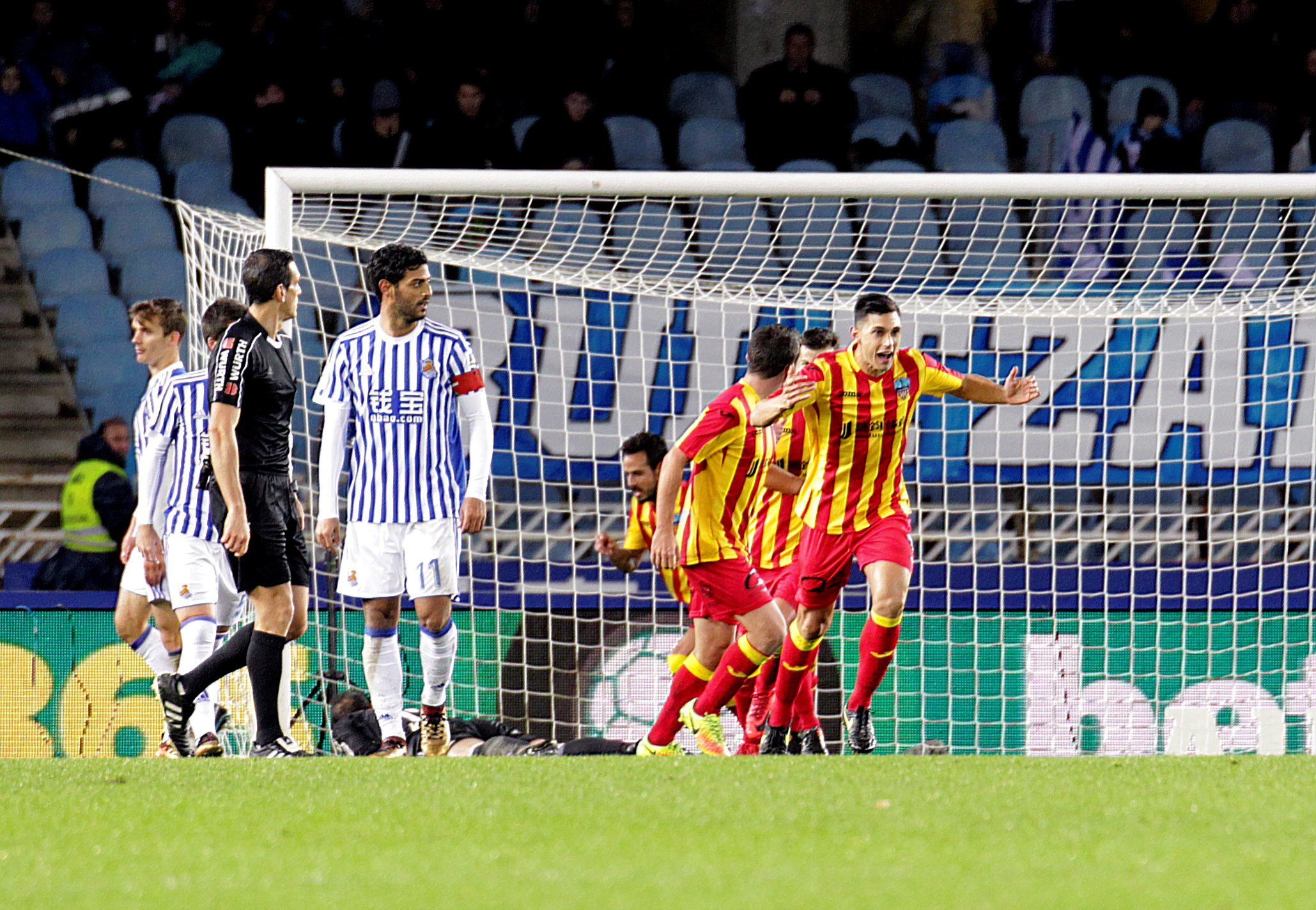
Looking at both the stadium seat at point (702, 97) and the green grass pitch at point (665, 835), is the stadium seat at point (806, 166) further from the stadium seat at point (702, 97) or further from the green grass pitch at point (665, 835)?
the green grass pitch at point (665, 835)

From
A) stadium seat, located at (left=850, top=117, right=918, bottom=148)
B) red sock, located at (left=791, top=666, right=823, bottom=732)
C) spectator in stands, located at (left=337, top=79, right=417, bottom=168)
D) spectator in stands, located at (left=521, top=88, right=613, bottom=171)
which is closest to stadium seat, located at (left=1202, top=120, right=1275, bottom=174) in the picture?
stadium seat, located at (left=850, top=117, right=918, bottom=148)

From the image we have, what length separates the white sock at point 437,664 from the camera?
20.1 ft

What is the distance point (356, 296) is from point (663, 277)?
78.3 inches

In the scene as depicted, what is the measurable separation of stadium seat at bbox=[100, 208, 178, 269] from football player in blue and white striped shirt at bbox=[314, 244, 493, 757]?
6742 mm

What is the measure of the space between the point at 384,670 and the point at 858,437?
2054 mm

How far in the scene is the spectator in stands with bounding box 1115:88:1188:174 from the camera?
12516 mm

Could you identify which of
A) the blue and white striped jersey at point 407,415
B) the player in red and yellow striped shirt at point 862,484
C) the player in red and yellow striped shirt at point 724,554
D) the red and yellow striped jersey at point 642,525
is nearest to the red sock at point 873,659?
the player in red and yellow striped shirt at point 862,484

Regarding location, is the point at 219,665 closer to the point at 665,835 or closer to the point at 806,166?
the point at 665,835

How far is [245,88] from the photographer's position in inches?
517

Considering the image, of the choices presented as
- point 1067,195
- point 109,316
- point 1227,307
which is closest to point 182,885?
point 1067,195

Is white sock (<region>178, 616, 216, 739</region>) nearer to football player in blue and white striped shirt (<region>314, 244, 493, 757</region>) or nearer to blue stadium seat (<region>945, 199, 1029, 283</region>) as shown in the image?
football player in blue and white striped shirt (<region>314, 244, 493, 757</region>)

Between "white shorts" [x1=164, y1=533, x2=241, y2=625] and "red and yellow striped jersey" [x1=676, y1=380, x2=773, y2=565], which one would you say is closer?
"red and yellow striped jersey" [x1=676, y1=380, x2=773, y2=565]

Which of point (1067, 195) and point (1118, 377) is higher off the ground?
point (1067, 195)

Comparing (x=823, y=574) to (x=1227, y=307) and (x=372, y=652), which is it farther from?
(x=1227, y=307)
